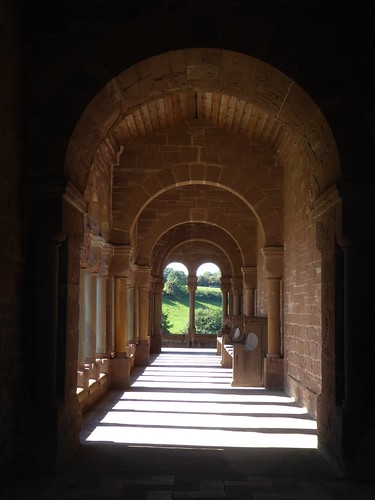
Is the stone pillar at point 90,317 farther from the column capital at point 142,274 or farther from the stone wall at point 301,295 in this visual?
the column capital at point 142,274

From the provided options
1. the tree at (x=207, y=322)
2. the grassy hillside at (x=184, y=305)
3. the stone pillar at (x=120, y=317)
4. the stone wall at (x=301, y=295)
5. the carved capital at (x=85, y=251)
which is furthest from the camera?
the grassy hillside at (x=184, y=305)

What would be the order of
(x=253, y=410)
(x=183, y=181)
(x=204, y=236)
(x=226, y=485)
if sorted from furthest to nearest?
(x=204, y=236), (x=183, y=181), (x=253, y=410), (x=226, y=485)

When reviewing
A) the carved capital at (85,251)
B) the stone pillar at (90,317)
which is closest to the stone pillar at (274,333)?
the stone pillar at (90,317)

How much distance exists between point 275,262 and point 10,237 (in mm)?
6011

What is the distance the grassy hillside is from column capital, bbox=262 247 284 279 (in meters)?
32.0

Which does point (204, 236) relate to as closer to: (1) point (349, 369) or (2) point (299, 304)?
(2) point (299, 304)

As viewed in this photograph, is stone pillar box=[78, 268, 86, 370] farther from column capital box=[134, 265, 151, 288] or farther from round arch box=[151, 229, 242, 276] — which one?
round arch box=[151, 229, 242, 276]

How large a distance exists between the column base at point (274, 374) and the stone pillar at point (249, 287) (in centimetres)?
374

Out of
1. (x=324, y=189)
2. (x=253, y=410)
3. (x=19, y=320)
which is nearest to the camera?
(x=19, y=320)

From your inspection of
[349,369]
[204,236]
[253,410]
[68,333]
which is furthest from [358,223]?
[204,236]

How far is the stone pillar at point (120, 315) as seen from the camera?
31.3ft

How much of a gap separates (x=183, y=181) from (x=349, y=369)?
5.70 m

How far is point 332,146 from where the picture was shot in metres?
4.60

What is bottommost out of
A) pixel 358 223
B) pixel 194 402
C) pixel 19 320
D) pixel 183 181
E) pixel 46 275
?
pixel 194 402
